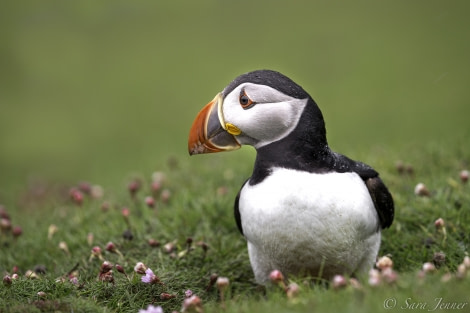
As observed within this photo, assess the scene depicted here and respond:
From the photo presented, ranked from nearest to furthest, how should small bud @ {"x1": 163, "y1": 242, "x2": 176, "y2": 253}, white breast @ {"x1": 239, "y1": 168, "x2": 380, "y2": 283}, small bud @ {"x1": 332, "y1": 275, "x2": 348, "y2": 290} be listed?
small bud @ {"x1": 332, "y1": 275, "x2": 348, "y2": 290}
white breast @ {"x1": 239, "y1": 168, "x2": 380, "y2": 283}
small bud @ {"x1": 163, "y1": 242, "x2": 176, "y2": 253}

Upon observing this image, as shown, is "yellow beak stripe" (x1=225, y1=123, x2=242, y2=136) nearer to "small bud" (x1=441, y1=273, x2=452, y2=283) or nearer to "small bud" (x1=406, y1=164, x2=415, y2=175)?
"small bud" (x1=441, y1=273, x2=452, y2=283)

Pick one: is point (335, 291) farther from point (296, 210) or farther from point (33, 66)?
point (33, 66)

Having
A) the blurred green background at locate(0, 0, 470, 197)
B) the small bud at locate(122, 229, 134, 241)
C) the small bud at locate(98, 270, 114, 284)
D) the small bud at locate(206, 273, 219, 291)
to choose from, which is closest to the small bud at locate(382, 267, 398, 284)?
the small bud at locate(206, 273, 219, 291)

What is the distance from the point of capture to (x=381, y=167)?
22.3 ft

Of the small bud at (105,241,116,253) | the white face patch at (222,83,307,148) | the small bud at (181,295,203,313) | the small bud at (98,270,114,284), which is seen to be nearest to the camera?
the small bud at (181,295,203,313)

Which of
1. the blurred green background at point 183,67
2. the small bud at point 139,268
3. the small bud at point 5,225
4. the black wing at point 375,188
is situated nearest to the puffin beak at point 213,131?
the black wing at point 375,188

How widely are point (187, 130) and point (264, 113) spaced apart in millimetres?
8272

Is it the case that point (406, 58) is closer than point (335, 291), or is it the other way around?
point (335, 291)

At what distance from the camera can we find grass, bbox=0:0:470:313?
4.71m

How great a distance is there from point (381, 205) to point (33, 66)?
12.0 m

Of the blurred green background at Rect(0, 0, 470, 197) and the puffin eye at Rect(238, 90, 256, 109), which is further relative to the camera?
the blurred green background at Rect(0, 0, 470, 197)

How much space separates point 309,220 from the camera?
4223 mm

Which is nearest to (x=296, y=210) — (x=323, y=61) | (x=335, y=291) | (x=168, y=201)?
(x=335, y=291)

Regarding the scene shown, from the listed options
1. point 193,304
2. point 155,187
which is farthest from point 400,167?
point 193,304
